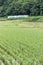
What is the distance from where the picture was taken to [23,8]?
154 feet

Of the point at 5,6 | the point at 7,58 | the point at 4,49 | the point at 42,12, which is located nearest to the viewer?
the point at 7,58

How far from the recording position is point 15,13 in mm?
48906

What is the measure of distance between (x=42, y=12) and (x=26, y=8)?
12.5ft

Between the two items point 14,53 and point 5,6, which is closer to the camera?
point 14,53

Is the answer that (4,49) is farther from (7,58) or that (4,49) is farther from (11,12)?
(11,12)

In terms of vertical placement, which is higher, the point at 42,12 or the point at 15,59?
the point at 15,59

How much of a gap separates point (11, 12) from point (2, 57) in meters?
40.7

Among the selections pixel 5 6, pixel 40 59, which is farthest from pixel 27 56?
pixel 5 6

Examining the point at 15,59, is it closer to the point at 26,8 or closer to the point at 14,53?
the point at 14,53

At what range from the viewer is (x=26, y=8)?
154 ft

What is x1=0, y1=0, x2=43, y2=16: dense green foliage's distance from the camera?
45.8m

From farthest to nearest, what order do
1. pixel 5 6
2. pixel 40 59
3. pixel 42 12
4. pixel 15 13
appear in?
pixel 5 6
pixel 15 13
pixel 42 12
pixel 40 59

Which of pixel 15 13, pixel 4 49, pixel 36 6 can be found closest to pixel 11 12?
pixel 15 13

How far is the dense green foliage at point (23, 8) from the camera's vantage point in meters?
45.8
